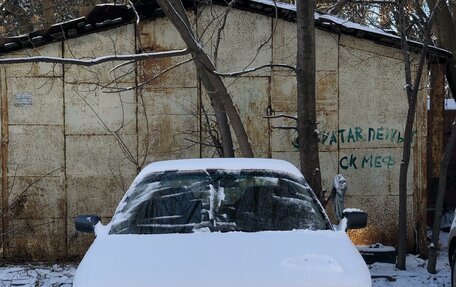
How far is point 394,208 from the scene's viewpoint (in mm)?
9242

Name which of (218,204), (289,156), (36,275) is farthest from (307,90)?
(36,275)

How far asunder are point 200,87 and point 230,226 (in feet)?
17.4

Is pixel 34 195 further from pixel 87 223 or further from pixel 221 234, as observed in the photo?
pixel 221 234

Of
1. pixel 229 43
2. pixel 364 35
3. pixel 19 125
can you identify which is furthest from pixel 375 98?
pixel 19 125

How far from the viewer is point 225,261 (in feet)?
11.1

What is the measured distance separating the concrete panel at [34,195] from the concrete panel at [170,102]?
1.66m

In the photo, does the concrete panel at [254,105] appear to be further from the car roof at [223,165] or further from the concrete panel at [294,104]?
the car roof at [223,165]

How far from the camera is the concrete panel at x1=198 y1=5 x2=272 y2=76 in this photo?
30.5 feet

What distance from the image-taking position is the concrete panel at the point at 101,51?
30.1 ft

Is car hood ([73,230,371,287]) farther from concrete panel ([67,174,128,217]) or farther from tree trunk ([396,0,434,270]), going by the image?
concrete panel ([67,174,128,217])

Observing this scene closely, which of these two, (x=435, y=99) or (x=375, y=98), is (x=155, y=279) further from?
(x=435, y=99)

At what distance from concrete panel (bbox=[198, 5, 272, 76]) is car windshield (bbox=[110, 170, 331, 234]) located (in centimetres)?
464

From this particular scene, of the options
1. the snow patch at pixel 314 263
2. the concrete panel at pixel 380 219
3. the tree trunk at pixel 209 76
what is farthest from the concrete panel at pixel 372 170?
the snow patch at pixel 314 263

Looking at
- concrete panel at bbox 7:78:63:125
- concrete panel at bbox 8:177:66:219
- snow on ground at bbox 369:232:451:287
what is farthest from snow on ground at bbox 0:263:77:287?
snow on ground at bbox 369:232:451:287
